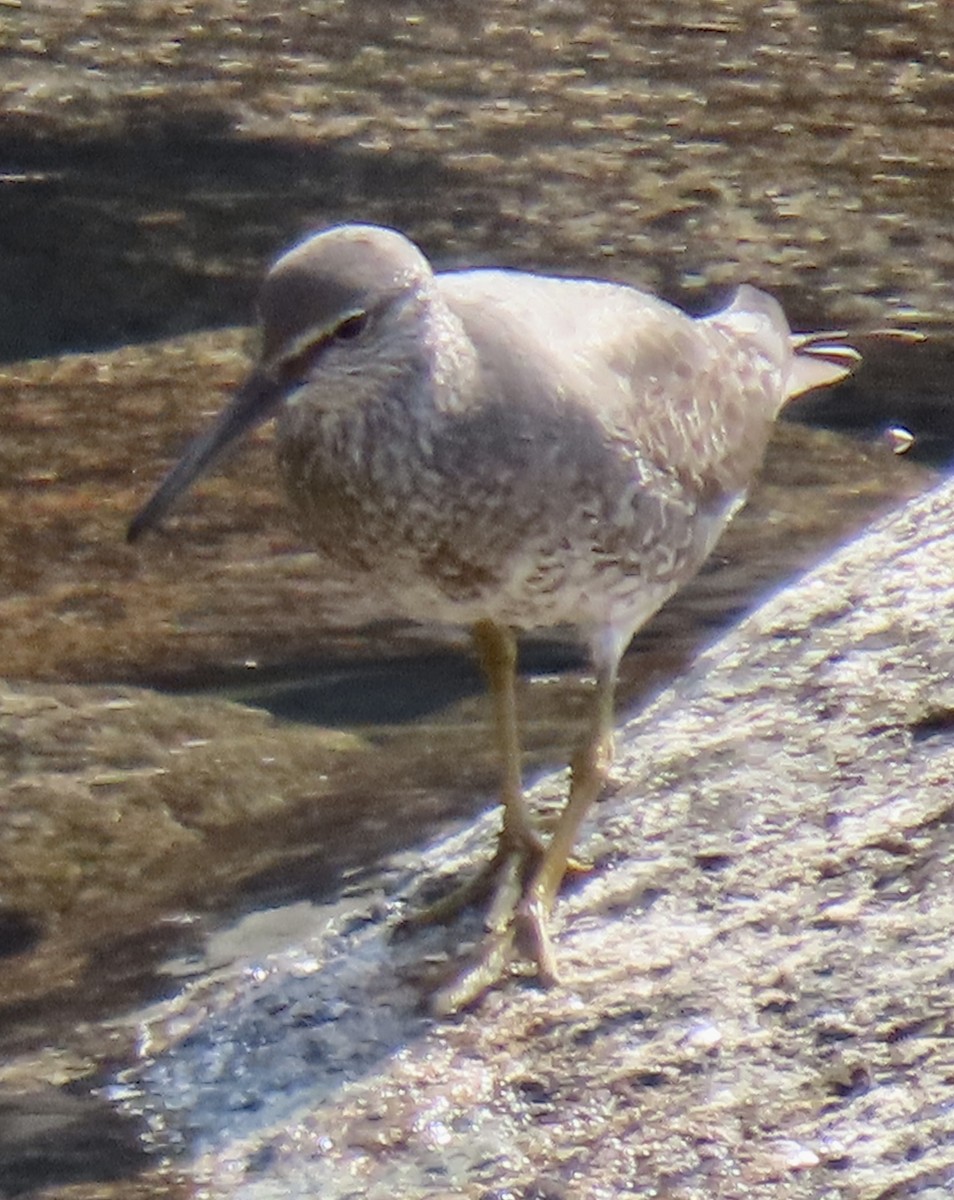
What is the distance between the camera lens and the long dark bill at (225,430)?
443 cm

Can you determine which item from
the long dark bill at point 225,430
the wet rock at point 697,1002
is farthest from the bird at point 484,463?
the wet rock at point 697,1002

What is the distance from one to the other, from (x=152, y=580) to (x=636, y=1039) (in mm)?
3165

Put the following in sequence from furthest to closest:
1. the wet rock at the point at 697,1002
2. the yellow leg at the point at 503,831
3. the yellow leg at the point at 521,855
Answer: the yellow leg at the point at 503,831
the yellow leg at the point at 521,855
the wet rock at the point at 697,1002

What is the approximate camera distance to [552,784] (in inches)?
221

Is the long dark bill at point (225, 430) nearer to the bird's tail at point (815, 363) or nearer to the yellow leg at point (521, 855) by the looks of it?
the yellow leg at point (521, 855)

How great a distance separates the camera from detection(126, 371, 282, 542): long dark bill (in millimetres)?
4430

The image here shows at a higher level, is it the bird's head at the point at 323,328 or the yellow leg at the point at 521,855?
the bird's head at the point at 323,328

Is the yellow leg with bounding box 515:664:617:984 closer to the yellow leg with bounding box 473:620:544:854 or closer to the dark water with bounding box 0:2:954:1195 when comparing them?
the yellow leg with bounding box 473:620:544:854

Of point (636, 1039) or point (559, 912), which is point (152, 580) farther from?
point (636, 1039)

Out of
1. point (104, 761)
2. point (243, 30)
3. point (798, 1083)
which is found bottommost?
point (104, 761)

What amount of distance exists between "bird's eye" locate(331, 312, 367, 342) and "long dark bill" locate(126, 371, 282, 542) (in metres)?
0.17

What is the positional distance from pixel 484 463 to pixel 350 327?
1.27 feet

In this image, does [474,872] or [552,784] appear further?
[552,784]

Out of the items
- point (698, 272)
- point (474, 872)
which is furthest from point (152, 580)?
point (698, 272)
